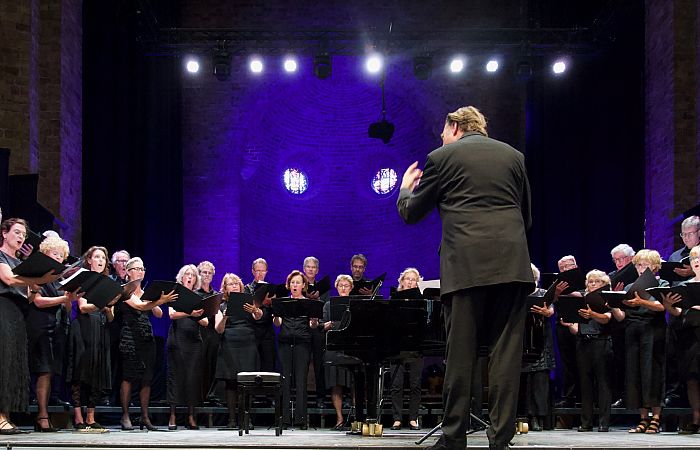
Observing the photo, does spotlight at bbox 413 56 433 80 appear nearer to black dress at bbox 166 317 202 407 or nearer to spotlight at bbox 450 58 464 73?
spotlight at bbox 450 58 464 73

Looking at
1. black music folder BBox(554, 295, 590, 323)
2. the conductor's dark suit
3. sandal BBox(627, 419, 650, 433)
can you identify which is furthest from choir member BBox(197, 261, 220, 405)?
the conductor's dark suit

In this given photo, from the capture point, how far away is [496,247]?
4020mm

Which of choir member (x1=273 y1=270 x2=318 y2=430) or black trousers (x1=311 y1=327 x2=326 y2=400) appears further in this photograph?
black trousers (x1=311 y1=327 x2=326 y2=400)

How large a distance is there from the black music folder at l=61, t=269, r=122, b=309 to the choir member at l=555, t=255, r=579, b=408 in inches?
176

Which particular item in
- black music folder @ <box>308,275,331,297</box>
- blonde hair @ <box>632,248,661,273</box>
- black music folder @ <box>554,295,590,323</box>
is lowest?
black music folder @ <box>554,295,590,323</box>

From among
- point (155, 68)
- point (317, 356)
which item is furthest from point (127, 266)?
point (155, 68)

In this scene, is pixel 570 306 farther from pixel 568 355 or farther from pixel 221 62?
pixel 221 62

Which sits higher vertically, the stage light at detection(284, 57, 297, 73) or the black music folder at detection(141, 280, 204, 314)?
the stage light at detection(284, 57, 297, 73)

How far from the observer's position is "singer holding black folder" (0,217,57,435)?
655 centimetres

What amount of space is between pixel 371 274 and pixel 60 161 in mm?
6702

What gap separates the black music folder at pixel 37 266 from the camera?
6.36 meters

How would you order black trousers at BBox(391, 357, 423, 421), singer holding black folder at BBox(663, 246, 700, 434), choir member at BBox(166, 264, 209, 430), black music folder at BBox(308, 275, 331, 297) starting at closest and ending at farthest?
singer holding black folder at BBox(663, 246, 700, 434) < black trousers at BBox(391, 357, 423, 421) < choir member at BBox(166, 264, 209, 430) < black music folder at BBox(308, 275, 331, 297)

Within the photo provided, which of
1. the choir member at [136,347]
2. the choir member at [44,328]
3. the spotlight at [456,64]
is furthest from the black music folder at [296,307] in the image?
the spotlight at [456,64]

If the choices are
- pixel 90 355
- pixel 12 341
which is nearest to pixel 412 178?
pixel 12 341
